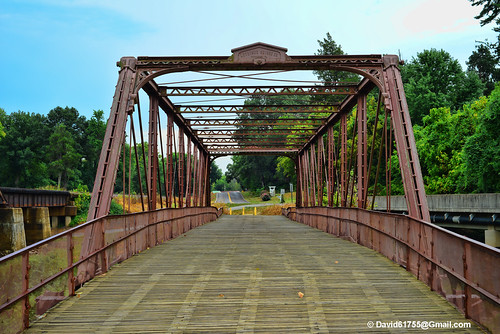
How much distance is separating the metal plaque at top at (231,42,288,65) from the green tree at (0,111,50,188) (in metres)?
71.8

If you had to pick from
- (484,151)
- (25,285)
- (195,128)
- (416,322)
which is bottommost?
(416,322)

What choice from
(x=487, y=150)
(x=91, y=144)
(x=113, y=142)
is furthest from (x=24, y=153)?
(x=113, y=142)

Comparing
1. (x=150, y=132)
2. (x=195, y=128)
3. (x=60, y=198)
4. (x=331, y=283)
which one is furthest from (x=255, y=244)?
(x=60, y=198)

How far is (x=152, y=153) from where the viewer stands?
16438mm

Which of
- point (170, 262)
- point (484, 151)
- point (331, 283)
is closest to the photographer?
point (331, 283)

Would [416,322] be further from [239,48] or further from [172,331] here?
[239,48]

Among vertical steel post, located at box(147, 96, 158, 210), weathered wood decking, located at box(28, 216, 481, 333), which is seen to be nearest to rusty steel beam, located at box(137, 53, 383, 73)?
Result: vertical steel post, located at box(147, 96, 158, 210)

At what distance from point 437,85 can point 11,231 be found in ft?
134

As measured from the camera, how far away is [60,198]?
41.8 m

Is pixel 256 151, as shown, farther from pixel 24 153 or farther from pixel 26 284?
pixel 24 153

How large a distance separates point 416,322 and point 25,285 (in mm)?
4902

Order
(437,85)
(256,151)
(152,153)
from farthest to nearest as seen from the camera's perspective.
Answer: (437,85), (256,151), (152,153)

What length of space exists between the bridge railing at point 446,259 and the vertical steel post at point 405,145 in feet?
2.87

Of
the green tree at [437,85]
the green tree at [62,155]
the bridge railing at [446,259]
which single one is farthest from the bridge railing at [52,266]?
the green tree at [62,155]
